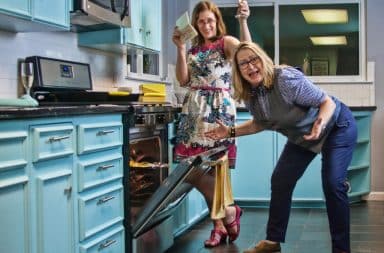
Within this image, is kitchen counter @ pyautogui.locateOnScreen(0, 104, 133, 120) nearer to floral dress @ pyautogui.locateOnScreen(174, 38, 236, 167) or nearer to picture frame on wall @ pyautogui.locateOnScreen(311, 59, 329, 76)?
floral dress @ pyautogui.locateOnScreen(174, 38, 236, 167)

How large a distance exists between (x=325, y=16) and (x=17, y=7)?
392cm

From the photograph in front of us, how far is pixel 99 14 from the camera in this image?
10.6 ft

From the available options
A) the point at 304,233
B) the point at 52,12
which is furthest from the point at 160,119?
the point at 304,233

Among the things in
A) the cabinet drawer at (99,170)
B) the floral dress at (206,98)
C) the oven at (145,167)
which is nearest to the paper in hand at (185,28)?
the floral dress at (206,98)

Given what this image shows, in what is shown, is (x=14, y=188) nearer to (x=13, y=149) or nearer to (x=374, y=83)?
(x=13, y=149)

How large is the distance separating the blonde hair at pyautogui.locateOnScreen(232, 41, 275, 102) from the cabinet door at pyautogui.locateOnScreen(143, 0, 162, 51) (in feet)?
4.15

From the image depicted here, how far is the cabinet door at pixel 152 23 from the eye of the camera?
159 inches

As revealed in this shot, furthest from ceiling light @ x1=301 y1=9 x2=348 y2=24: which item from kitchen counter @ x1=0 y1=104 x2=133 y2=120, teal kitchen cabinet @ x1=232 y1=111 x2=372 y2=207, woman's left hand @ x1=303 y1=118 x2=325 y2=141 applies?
kitchen counter @ x1=0 y1=104 x2=133 y2=120

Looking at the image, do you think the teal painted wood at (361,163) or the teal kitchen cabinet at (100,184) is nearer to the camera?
the teal kitchen cabinet at (100,184)

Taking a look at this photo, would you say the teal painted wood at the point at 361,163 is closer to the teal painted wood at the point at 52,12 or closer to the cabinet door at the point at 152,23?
the cabinet door at the point at 152,23

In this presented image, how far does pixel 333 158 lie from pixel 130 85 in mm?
2007

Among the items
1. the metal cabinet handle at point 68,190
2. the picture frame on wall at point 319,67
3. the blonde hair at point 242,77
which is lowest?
the metal cabinet handle at point 68,190

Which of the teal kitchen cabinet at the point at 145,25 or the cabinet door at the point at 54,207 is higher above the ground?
the teal kitchen cabinet at the point at 145,25

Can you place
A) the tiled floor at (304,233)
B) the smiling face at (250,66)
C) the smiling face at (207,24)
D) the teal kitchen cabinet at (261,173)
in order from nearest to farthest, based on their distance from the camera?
the smiling face at (250,66), the smiling face at (207,24), the tiled floor at (304,233), the teal kitchen cabinet at (261,173)
